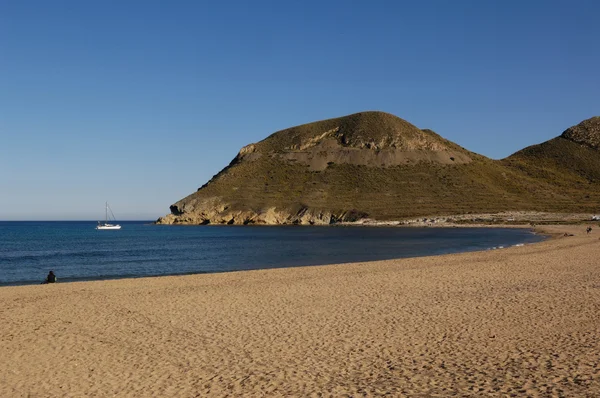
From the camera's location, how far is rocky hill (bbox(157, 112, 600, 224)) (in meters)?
134

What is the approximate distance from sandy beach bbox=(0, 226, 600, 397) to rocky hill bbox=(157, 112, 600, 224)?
105251 mm

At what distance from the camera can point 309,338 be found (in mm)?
13891

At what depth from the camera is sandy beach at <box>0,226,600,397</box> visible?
1003 cm

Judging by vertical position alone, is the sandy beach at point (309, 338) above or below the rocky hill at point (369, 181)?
below

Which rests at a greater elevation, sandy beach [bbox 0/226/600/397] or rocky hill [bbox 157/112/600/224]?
rocky hill [bbox 157/112/600/224]

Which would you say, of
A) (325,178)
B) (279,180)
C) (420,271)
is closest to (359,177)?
(325,178)

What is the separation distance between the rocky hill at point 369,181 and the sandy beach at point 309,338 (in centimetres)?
10525

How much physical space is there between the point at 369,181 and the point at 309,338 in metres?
134

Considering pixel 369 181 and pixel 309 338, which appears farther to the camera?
pixel 369 181

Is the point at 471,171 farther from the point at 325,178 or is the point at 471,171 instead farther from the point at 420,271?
the point at 420,271

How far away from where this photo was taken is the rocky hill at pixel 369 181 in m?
134

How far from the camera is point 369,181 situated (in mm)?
146250

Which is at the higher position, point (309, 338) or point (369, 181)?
point (369, 181)

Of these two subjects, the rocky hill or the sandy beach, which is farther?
the rocky hill
